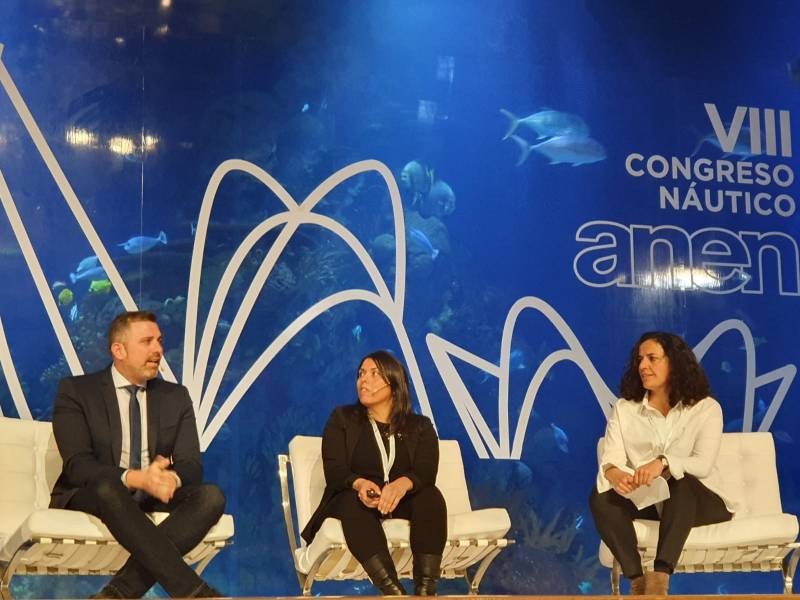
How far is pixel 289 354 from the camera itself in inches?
229

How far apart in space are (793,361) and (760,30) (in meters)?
1.82

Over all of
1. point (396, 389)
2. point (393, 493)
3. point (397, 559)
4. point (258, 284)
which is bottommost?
point (397, 559)

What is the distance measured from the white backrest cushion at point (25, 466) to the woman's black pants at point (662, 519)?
213cm

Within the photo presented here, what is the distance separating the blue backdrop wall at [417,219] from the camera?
18.6ft

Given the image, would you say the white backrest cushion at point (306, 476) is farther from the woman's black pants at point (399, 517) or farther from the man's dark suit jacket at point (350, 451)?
the woman's black pants at point (399, 517)

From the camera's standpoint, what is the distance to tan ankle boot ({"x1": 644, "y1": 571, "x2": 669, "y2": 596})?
4453mm

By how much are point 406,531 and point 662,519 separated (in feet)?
3.23

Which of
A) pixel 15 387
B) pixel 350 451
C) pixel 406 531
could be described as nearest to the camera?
pixel 406 531

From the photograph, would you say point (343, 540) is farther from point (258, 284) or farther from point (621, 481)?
point (258, 284)

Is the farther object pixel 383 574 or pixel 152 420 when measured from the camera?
pixel 152 420

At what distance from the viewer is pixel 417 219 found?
601 centimetres

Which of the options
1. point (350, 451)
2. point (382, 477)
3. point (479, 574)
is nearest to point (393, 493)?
point (382, 477)

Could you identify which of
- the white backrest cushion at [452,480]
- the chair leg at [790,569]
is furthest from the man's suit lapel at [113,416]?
the chair leg at [790,569]

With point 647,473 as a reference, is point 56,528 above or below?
below
